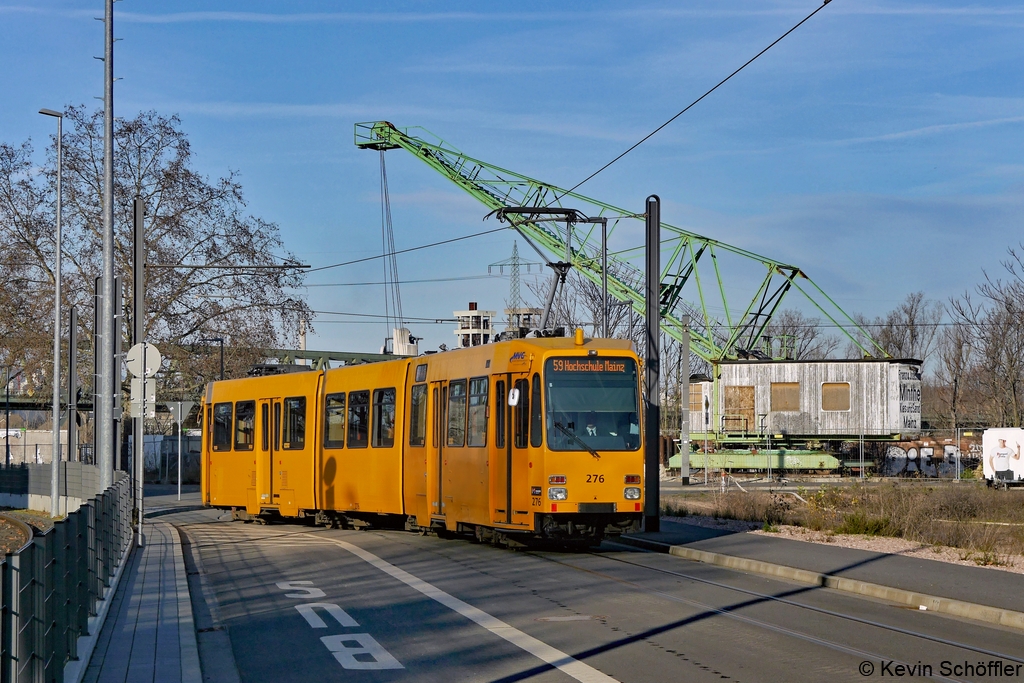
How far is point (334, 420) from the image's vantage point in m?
Result: 24.8

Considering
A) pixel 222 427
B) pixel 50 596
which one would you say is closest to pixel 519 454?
pixel 50 596

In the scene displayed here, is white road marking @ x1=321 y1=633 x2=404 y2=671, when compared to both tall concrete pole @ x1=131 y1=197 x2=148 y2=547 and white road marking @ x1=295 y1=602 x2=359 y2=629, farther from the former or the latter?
tall concrete pole @ x1=131 y1=197 x2=148 y2=547

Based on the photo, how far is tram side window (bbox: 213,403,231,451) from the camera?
28.9 meters

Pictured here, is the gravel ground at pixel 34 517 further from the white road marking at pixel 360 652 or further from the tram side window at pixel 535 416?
the white road marking at pixel 360 652

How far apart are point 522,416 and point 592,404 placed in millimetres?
1124

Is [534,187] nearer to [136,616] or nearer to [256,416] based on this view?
[256,416]

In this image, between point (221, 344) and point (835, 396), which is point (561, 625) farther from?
point (835, 396)

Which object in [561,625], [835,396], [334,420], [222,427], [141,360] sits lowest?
[561,625]

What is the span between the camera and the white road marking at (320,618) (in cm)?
1130

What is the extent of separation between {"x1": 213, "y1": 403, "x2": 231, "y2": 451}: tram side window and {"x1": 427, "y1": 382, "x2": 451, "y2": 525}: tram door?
9872 millimetres

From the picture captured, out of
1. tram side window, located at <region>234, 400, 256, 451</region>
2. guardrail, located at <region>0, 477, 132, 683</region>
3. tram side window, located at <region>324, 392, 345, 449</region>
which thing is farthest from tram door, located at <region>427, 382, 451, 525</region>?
tram side window, located at <region>234, 400, 256, 451</region>

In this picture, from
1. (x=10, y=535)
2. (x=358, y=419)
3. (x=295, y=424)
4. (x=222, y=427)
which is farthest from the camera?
(x=10, y=535)

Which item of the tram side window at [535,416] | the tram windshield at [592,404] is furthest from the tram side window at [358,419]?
the tram windshield at [592,404]

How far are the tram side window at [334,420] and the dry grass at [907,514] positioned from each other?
7.71 meters
